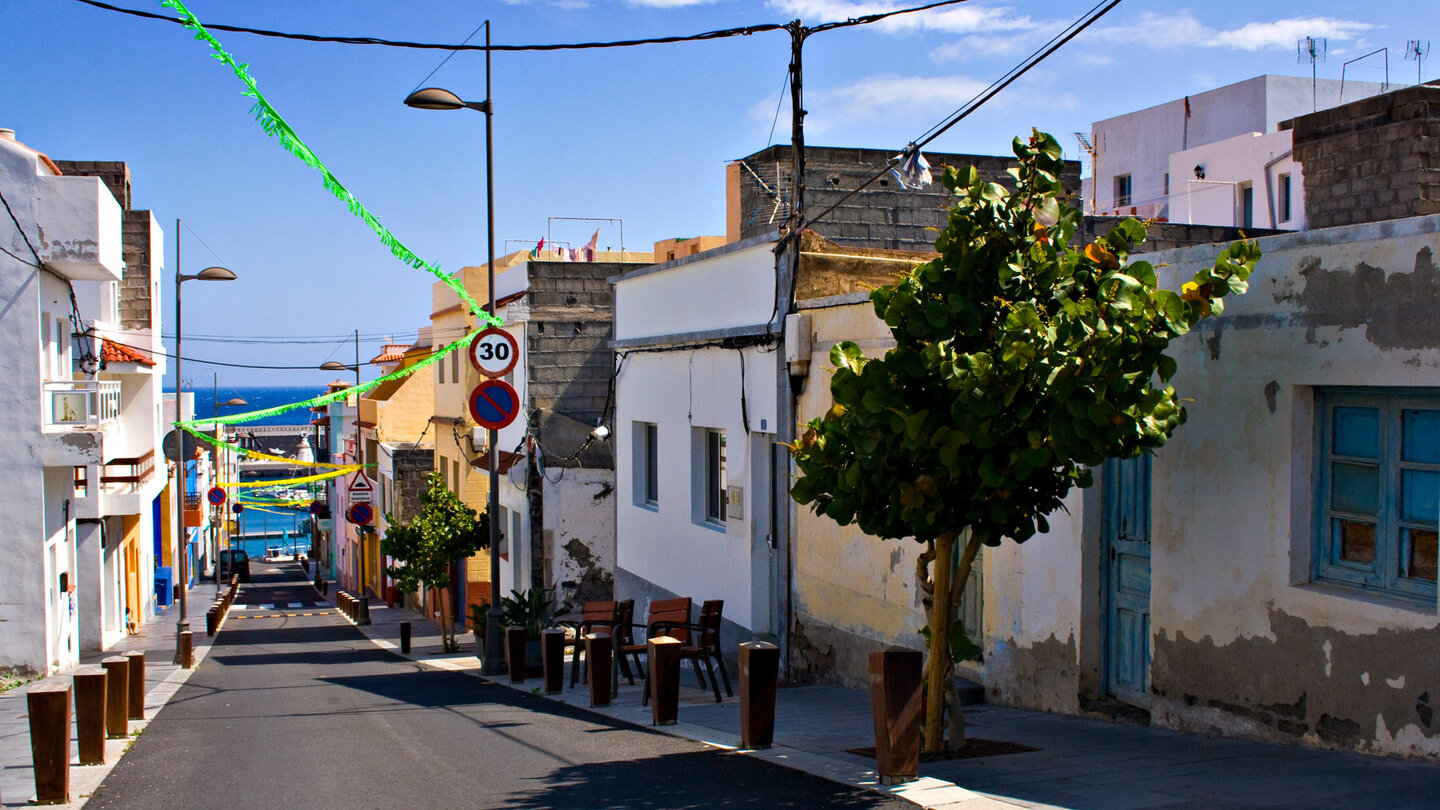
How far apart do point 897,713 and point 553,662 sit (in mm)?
6878

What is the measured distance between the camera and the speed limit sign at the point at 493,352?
1606 cm

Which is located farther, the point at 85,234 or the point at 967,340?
the point at 85,234

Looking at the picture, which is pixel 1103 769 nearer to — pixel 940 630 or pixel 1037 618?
pixel 940 630

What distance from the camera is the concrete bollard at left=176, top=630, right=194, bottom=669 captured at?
2095 centimetres

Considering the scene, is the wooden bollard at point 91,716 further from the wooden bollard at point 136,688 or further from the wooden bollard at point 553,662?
the wooden bollard at point 553,662

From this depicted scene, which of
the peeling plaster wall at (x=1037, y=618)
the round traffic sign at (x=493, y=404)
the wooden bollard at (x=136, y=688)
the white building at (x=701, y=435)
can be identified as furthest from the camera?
the round traffic sign at (x=493, y=404)

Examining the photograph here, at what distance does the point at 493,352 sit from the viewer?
16.2 meters

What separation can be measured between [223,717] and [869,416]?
8850 millimetres

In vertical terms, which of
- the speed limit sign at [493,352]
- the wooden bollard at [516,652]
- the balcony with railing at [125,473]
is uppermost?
the speed limit sign at [493,352]

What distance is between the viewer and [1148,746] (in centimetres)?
768

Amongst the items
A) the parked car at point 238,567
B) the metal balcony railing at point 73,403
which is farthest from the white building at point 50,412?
the parked car at point 238,567

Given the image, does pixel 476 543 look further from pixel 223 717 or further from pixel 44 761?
pixel 44 761

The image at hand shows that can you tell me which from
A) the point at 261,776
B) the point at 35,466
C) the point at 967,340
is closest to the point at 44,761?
the point at 261,776

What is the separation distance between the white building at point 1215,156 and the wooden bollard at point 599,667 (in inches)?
565
